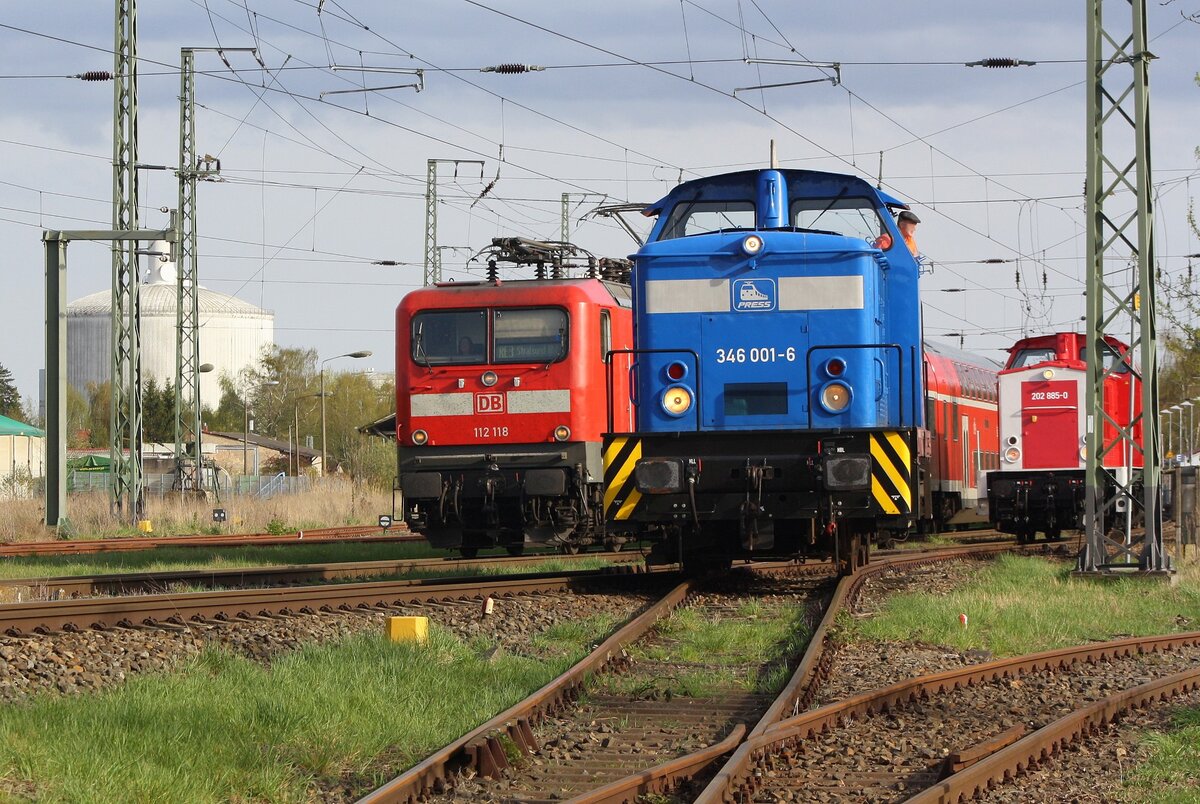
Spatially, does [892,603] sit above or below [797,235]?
below

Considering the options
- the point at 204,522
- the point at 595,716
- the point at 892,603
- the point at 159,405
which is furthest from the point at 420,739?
the point at 159,405

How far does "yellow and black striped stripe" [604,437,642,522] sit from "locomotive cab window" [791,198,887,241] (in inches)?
106

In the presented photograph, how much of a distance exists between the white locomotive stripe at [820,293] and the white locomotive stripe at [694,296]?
1.71ft

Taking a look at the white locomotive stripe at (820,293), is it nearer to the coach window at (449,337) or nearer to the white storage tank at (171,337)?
the coach window at (449,337)

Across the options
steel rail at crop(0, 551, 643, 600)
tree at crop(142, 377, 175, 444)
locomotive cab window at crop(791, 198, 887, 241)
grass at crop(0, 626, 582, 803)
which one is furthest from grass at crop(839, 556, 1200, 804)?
tree at crop(142, 377, 175, 444)

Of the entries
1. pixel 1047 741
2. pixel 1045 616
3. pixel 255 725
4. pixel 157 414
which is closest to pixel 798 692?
pixel 1047 741

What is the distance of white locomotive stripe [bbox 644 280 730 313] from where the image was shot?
41.2ft

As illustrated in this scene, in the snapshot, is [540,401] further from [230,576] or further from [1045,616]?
[1045,616]

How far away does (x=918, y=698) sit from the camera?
7.81 metres

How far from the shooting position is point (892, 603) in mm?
12500

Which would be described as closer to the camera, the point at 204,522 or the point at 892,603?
the point at 892,603

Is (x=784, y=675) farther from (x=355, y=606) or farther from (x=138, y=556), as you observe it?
(x=138, y=556)

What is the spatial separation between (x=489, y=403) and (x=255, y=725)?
9.33 metres

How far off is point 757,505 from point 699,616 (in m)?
1.10
